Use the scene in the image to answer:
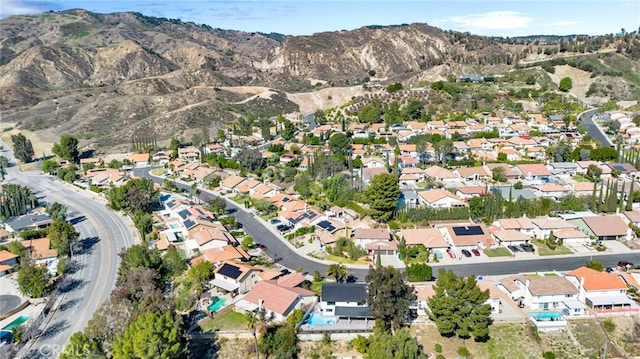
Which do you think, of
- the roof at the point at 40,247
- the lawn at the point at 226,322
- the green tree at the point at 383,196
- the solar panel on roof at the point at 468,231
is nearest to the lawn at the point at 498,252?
the solar panel on roof at the point at 468,231

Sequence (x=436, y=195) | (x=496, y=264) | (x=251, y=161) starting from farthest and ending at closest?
(x=251, y=161)
(x=436, y=195)
(x=496, y=264)

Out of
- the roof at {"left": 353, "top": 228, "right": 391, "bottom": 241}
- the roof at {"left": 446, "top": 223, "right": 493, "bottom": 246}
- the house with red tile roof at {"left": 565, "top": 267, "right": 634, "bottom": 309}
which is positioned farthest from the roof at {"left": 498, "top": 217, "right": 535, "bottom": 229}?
the roof at {"left": 353, "top": 228, "right": 391, "bottom": 241}

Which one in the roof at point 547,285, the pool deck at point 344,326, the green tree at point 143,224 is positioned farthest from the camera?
the green tree at point 143,224

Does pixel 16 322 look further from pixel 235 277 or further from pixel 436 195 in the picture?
pixel 436 195

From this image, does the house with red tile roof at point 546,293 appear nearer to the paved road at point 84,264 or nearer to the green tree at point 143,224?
the paved road at point 84,264

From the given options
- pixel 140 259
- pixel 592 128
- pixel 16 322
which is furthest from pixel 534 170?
pixel 16 322

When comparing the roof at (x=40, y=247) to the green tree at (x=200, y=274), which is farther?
the roof at (x=40, y=247)

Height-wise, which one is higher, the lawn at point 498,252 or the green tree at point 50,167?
the green tree at point 50,167
